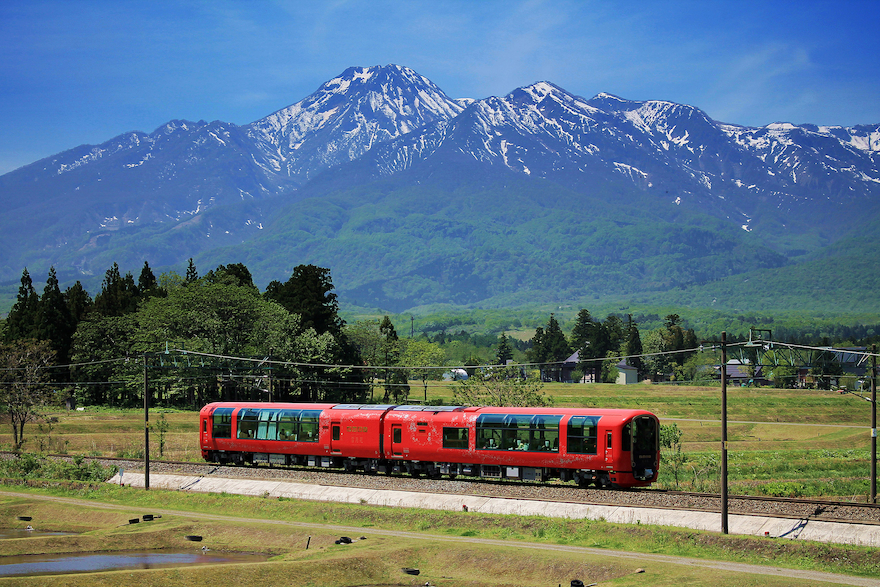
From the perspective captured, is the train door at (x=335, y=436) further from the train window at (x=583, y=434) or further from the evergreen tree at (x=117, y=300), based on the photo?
the evergreen tree at (x=117, y=300)

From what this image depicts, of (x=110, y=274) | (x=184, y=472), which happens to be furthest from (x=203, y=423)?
(x=110, y=274)

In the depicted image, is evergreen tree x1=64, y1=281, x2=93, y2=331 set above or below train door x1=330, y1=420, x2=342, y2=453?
above

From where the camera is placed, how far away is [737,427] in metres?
93.2

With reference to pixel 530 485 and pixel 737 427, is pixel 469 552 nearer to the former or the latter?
pixel 530 485

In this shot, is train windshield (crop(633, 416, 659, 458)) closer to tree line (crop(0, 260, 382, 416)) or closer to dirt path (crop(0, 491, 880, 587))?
dirt path (crop(0, 491, 880, 587))

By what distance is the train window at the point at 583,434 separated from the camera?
4256 centimetres

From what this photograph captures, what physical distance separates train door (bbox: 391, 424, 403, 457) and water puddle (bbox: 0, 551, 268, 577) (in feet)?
50.7

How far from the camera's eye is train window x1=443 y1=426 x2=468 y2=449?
1875 inches

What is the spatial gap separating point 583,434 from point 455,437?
8365mm

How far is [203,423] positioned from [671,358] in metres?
146

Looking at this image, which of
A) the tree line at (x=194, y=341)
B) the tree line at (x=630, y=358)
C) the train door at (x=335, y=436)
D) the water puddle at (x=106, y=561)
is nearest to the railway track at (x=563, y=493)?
the train door at (x=335, y=436)

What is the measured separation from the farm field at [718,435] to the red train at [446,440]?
6245 millimetres

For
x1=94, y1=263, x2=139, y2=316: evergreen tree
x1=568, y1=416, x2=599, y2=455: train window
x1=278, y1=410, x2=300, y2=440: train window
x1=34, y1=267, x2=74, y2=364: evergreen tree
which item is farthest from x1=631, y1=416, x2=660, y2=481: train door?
x1=34, y1=267, x2=74, y2=364: evergreen tree

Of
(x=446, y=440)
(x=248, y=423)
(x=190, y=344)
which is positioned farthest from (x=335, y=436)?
(x=190, y=344)
